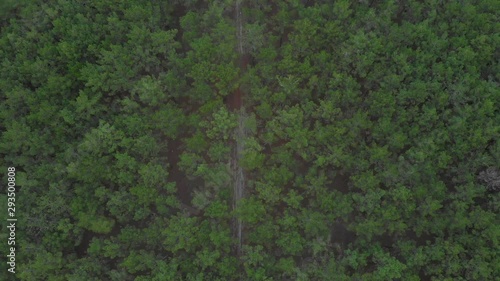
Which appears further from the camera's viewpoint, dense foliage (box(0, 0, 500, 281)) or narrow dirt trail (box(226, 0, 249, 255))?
narrow dirt trail (box(226, 0, 249, 255))

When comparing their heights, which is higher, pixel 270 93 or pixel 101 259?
pixel 270 93

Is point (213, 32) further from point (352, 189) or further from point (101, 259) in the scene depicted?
point (101, 259)

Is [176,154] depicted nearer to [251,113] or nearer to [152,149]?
[152,149]

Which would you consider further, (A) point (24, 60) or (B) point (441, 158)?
(A) point (24, 60)

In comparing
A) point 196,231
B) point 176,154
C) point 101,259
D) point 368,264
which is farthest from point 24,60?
point 368,264

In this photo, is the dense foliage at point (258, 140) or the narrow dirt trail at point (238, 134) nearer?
the dense foliage at point (258, 140)

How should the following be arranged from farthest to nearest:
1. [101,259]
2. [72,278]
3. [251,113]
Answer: [251,113], [101,259], [72,278]

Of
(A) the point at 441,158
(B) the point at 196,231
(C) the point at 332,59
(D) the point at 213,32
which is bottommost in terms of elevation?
(B) the point at 196,231

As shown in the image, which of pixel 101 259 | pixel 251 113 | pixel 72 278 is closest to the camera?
pixel 72 278
